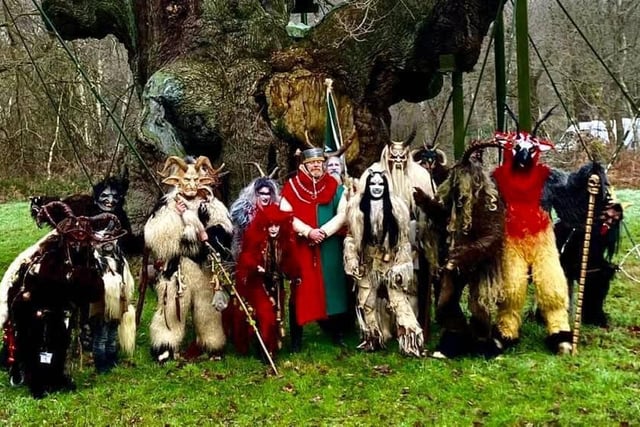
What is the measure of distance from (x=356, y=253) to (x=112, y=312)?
2.01 meters

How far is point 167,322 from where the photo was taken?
5.97 metres

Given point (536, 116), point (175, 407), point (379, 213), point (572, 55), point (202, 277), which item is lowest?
point (175, 407)

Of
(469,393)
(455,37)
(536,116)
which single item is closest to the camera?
(469,393)

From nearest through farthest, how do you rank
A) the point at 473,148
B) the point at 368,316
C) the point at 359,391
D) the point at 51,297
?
the point at 51,297
the point at 359,391
the point at 473,148
the point at 368,316

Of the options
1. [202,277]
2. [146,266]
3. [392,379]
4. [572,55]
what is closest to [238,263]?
[202,277]

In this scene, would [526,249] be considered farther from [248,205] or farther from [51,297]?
[51,297]

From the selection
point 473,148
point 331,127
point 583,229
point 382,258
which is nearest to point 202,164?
point 382,258

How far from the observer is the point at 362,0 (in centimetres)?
812

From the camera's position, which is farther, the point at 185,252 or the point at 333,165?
the point at 333,165

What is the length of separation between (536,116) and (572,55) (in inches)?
114

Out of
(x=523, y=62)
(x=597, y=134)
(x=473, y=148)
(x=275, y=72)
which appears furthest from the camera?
(x=597, y=134)

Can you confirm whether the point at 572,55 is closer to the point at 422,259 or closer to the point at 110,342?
the point at 422,259

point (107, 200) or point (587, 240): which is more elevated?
point (107, 200)

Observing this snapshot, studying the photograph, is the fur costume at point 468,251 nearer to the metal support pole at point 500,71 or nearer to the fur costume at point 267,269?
the fur costume at point 267,269
